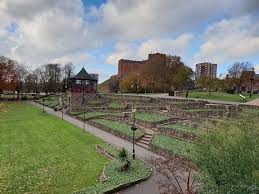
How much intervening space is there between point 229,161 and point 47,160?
49.8 feet

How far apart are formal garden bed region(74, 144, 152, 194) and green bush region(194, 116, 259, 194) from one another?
208 inches

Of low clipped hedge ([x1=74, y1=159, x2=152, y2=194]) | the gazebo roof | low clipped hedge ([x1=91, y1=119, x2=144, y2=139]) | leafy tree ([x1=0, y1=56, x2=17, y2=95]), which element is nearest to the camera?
low clipped hedge ([x1=74, y1=159, x2=152, y2=194])

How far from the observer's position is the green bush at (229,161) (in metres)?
10.3

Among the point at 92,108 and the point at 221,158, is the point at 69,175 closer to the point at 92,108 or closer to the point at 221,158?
the point at 221,158

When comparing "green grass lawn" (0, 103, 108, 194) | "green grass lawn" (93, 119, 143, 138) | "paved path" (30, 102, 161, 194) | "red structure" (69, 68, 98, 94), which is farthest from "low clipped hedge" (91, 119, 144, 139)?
"red structure" (69, 68, 98, 94)

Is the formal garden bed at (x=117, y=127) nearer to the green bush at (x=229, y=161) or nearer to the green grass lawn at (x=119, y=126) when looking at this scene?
the green grass lawn at (x=119, y=126)

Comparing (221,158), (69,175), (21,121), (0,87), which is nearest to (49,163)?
(69,175)

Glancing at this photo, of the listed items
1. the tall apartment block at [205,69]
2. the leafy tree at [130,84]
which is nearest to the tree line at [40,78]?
the leafy tree at [130,84]

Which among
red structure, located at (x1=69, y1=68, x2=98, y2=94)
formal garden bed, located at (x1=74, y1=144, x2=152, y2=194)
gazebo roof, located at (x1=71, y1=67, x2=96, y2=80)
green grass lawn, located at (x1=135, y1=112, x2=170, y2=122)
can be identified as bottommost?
formal garden bed, located at (x1=74, y1=144, x2=152, y2=194)

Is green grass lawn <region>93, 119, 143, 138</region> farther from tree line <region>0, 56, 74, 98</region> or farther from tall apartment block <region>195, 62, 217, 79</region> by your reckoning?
tall apartment block <region>195, 62, 217, 79</region>

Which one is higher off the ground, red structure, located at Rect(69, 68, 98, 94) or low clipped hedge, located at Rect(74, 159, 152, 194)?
red structure, located at Rect(69, 68, 98, 94)

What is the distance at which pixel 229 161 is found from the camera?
38.0ft

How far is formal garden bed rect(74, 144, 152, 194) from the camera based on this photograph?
15.7m

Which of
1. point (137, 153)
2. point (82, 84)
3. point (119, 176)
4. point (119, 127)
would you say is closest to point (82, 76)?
point (82, 84)
